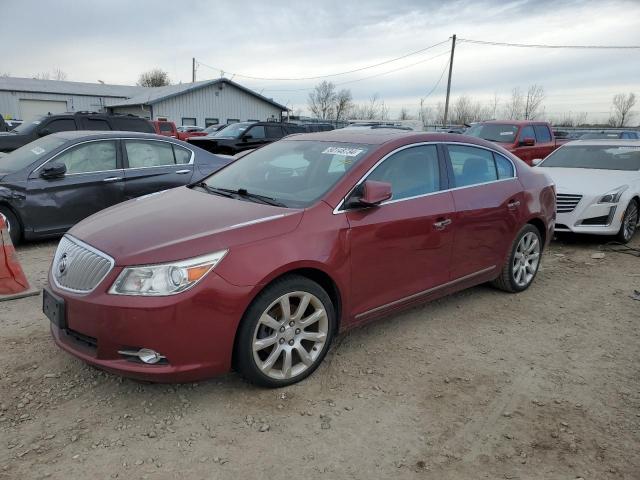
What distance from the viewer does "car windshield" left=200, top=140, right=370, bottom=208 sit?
3.59 metres

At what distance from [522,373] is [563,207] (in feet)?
14.7

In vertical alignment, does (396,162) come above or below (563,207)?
above

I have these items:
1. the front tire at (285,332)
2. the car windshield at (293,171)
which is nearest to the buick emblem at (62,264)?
the front tire at (285,332)

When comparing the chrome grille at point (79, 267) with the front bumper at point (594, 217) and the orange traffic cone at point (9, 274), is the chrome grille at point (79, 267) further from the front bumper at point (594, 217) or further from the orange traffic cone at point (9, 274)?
the front bumper at point (594, 217)

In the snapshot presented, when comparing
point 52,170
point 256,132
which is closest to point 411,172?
point 52,170

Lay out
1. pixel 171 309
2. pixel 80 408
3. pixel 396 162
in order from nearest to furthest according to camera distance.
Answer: pixel 171 309
pixel 80 408
pixel 396 162

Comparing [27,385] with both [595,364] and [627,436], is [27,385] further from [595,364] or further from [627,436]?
[595,364]

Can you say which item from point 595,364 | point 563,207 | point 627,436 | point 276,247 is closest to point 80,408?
point 276,247

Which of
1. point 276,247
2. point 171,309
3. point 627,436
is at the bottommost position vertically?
point 627,436

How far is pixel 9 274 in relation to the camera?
4.70 meters

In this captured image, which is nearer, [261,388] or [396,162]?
[261,388]

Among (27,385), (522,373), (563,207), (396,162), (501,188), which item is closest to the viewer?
(27,385)

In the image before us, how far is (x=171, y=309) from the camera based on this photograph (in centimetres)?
270

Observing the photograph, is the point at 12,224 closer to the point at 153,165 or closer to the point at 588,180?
the point at 153,165
